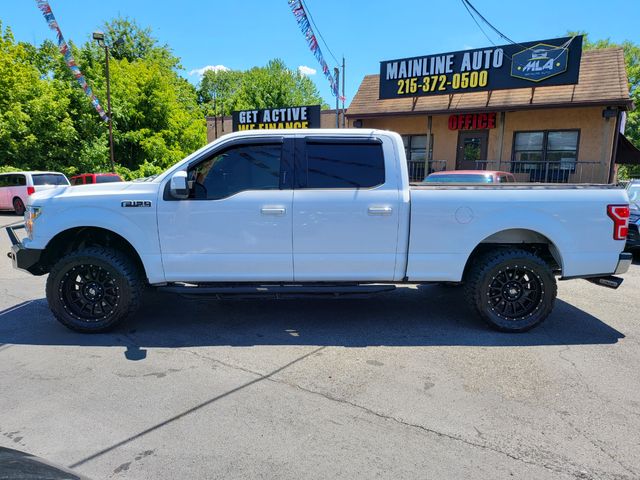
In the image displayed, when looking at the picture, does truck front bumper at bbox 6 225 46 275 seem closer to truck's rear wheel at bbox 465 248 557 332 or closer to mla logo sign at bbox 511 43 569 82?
truck's rear wheel at bbox 465 248 557 332

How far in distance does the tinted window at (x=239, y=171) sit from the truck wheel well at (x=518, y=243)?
2342 millimetres

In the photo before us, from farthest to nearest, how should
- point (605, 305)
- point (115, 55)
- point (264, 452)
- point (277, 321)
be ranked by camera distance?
point (115, 55) < point (605, 305) < point (277, 321) < point (264, 452)

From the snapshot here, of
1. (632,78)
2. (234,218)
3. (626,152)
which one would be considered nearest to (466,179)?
(234,218)

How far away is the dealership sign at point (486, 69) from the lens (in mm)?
15188

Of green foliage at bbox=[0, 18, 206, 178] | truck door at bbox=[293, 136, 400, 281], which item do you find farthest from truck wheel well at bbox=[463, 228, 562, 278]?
green foliage at bbox=[0, 18, 206, 178]

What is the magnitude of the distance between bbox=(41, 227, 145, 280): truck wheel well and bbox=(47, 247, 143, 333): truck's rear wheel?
0.14m

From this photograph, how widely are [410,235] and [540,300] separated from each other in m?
1.59

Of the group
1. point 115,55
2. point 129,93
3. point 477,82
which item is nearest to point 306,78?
point 115,55

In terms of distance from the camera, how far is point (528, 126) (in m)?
17.1

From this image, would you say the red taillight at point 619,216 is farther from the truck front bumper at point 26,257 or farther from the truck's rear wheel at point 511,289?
the truck front bumper at point 26,257

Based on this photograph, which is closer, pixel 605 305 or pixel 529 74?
pixel 605 305

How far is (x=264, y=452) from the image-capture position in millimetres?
2855

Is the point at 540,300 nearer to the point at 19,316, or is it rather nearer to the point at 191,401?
the point at 191,401

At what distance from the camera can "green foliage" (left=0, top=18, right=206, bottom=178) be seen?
23828 millimetres
